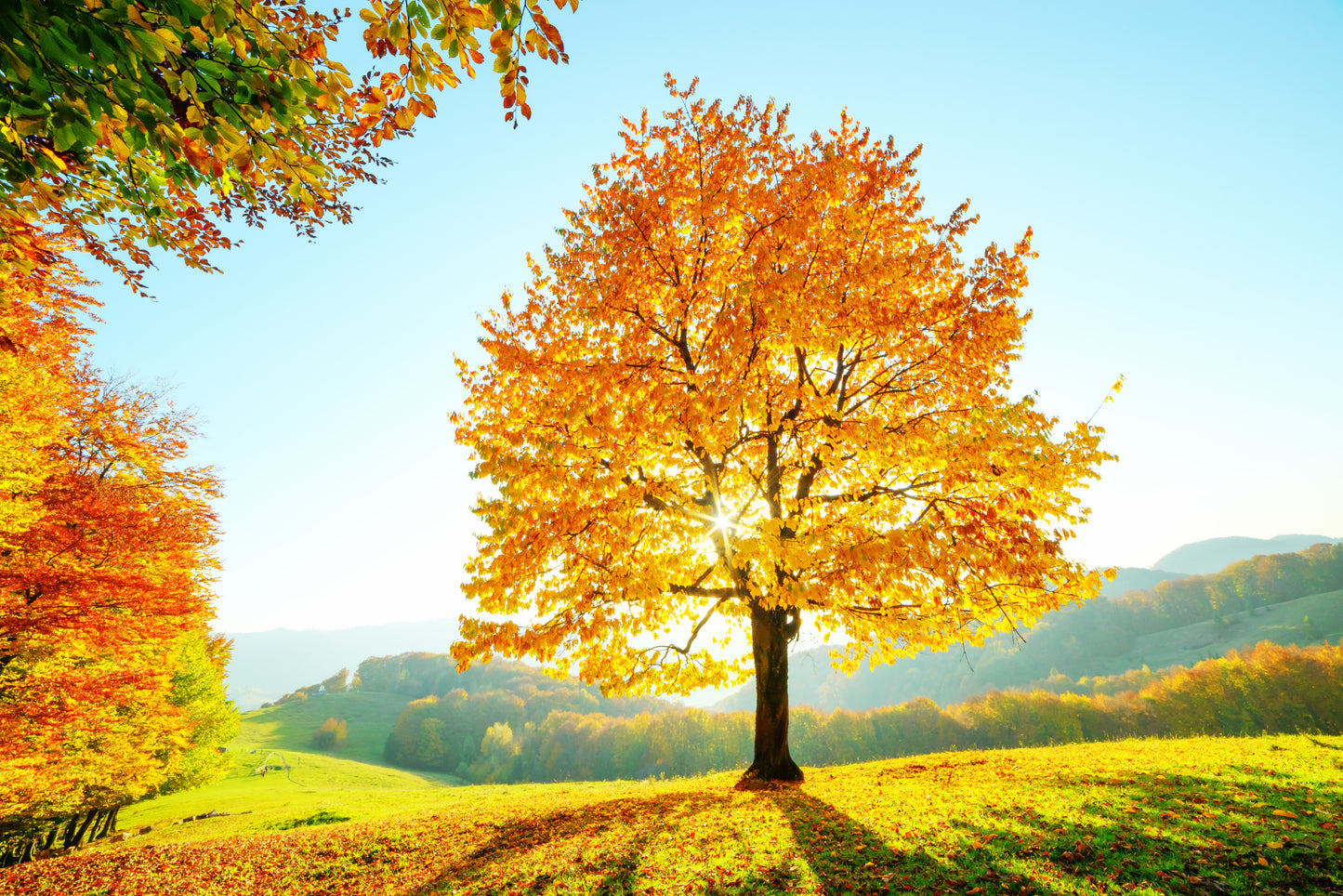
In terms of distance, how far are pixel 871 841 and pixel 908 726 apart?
9929cm

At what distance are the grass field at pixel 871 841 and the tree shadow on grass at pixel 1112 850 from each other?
0.02 metres

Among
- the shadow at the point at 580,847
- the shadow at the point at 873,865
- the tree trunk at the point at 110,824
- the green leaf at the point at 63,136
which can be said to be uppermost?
the green leaf at the point at 63,136

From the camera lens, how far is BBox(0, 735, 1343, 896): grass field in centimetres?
494

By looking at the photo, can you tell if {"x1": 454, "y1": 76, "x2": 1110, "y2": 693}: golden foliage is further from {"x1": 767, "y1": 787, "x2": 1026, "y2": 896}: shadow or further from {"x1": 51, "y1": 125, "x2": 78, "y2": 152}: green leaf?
{"x1": 51, "y1": 125, "x2": 78, "y2": 152}: green leaf

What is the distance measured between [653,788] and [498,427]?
31.6 ft

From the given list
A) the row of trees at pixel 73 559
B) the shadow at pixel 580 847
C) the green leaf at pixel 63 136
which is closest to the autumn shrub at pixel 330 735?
the row of trees at pixel 73 559

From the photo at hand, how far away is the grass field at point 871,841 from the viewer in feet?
16.2

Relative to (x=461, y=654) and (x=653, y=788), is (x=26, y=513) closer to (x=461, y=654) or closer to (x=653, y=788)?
(x=461, y=654)

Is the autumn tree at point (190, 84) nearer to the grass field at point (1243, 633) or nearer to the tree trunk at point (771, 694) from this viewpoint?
the tree trunk at point (771, 694)

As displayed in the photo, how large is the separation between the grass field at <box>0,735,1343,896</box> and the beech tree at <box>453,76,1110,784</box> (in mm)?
2395

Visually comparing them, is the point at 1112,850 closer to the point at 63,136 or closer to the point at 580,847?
the point at 580,847

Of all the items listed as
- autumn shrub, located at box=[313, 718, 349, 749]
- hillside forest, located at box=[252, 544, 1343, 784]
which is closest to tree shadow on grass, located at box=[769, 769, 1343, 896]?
hillside forest, located at box=[252, 544, 1343, 784]

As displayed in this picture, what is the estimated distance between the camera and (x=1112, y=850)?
5223 mm

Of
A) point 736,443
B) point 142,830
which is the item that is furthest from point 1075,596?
point 142,830
